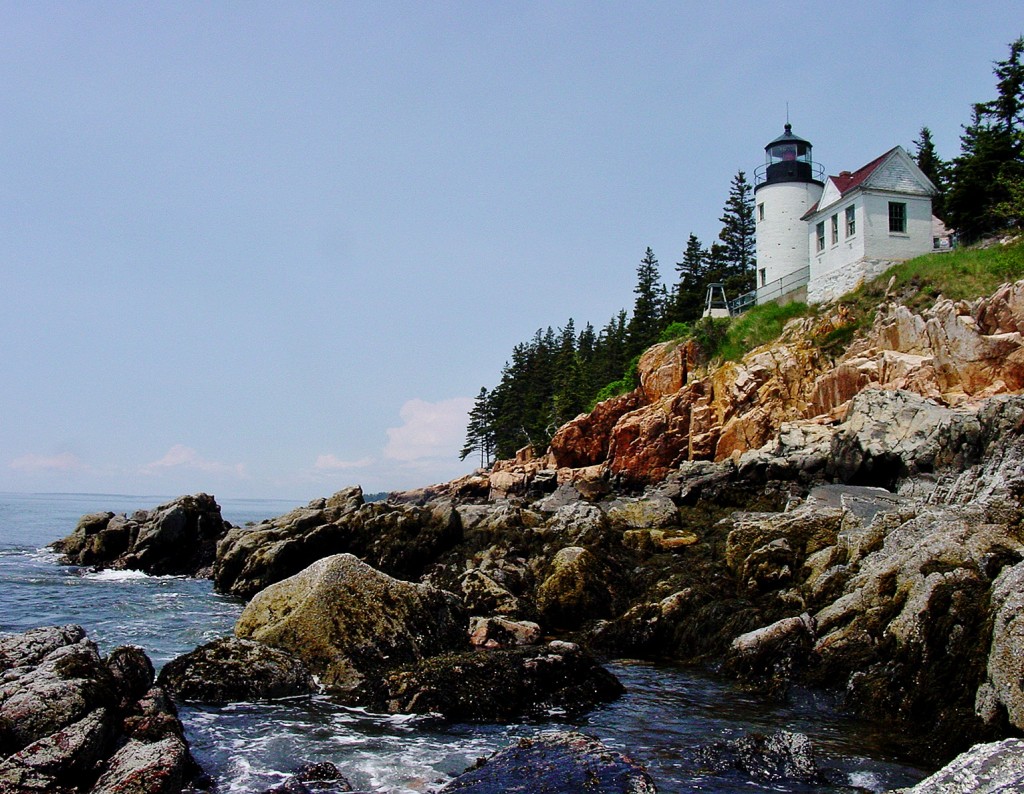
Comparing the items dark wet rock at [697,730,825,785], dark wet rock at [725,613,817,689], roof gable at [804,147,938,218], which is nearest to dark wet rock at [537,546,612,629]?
dark wet rock at [725,613,817,689]

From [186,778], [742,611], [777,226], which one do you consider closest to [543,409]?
[777,226]

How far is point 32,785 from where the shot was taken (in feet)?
24.0

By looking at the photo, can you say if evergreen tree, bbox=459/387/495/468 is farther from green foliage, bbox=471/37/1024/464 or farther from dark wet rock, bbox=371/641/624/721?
dark wet rock, bbox=371/641/624/721

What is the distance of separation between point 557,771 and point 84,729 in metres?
5.05

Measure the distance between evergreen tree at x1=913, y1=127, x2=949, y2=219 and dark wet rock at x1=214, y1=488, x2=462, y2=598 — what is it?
42.4 m

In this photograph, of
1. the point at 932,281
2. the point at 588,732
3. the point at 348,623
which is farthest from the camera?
the point at 932,281

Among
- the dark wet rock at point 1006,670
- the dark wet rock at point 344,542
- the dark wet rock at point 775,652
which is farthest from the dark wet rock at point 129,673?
the dark wet rock at point 344,542

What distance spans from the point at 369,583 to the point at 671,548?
1028 cm

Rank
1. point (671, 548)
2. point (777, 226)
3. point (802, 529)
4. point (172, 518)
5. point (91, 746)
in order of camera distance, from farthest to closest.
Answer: point (777, 226) < point (172, 518) < point (671, 548) < point (802, 529) < point (91, 746)

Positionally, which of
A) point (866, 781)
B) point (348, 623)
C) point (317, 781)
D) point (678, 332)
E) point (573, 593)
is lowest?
point (317, 781)

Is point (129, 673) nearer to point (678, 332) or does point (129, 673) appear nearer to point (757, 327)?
point (757, 327)

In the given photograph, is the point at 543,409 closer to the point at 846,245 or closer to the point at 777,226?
the point at 777,226

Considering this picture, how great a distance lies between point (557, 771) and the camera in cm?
750

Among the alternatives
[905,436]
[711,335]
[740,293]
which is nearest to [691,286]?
[740,293]
